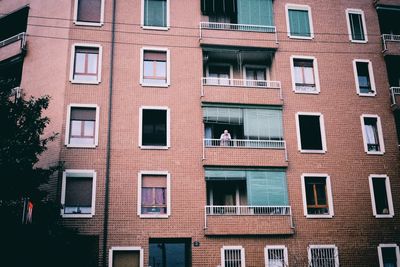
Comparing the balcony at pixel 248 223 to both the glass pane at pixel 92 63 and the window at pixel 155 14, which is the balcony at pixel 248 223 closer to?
the glass pane at pixel 92 63

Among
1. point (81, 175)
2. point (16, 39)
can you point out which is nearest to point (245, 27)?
point (81, 175)

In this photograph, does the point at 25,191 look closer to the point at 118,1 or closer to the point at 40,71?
the point at 40,71

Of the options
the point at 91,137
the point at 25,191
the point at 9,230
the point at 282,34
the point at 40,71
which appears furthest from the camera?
the point at 282,34

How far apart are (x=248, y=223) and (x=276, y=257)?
2.24 meters

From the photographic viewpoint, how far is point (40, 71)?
2412cm

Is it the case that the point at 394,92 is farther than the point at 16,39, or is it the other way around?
the point at 394,92

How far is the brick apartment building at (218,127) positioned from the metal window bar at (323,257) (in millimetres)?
58

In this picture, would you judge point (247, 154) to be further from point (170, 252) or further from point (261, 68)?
point (170, 252)

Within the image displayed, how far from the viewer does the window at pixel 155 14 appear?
24.8 m

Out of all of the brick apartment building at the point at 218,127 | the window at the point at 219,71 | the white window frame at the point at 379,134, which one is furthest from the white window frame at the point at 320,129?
the window at the point at 219,71

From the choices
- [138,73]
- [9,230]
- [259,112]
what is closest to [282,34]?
[259,112]

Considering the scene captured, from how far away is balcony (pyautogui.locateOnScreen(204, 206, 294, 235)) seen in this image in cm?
2169

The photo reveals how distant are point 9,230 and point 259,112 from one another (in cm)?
1391

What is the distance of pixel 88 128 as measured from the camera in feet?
74.3
